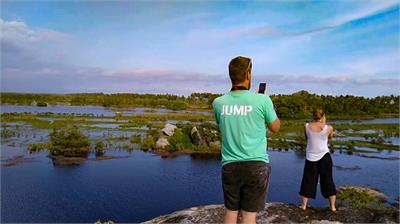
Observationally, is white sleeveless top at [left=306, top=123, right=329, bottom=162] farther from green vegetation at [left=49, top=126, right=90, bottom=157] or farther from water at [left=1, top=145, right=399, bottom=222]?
green vegetation at [left=49, top=126, right=90, bottom=157]

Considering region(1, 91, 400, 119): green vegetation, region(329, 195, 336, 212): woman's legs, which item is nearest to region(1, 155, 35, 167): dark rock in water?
region(329, 195, 336, 212): woman's legs

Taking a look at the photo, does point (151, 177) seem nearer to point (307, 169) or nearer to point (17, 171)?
point (17, 171)

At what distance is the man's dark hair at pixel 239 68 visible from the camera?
3779 millimetres

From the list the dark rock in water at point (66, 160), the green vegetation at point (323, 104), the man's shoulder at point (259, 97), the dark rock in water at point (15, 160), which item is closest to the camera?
the man's shoulder at point (259, 97)

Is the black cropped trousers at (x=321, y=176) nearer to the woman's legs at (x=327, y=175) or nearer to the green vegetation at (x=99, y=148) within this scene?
the woman's legs at (x=327, y=175)

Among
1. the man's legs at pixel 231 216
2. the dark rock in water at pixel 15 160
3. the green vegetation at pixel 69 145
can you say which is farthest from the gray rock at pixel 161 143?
the man's legs at pixel 231 216

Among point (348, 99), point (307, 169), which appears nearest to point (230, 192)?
point (307, 169)

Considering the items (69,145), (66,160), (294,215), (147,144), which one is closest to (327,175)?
(294,215)

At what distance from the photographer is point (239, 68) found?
379 cm

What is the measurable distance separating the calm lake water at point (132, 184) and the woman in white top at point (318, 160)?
17.8 m

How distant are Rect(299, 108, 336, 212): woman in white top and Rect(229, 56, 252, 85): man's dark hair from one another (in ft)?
11.4

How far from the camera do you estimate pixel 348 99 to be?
4171 inches

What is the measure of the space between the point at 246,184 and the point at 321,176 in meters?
3.85

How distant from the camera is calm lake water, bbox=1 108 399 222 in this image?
2506cm
